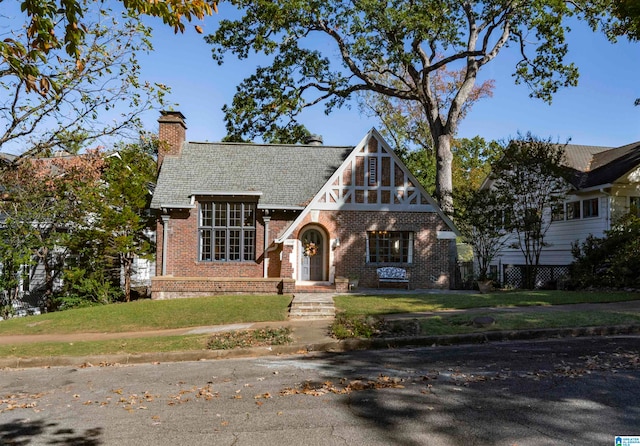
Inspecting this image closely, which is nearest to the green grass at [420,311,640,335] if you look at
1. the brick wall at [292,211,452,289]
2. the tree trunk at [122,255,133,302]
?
the brick wall at [292,211,452,289]

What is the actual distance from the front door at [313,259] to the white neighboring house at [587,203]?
1011 centimetres

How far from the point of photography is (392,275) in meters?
20.6

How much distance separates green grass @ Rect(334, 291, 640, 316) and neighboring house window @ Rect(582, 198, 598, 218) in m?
8.38

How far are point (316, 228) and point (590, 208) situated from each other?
46.2 ft

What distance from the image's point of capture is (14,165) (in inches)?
449

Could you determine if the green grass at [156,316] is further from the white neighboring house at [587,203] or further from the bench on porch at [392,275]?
the white neighboring house at [587,203]

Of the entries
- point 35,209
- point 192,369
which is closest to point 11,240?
point 35,209

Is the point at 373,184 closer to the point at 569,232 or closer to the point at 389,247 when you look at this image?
the point at 389,247

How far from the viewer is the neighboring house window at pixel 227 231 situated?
2158 cm

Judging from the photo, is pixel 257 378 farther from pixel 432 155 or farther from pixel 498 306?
pixel 432 155

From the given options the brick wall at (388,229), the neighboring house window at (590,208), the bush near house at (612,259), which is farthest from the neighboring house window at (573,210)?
the brick wall at (388,229)

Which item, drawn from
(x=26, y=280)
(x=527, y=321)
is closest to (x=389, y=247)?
(x=527, y=321)

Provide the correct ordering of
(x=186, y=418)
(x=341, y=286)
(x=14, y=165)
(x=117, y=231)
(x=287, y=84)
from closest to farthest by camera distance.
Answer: (x=186, y=418) → (x=14, y=165) → (x=341, y=286) → (x=117, y=231) → (x=287, y=84)

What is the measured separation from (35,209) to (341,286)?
11.9 metres
